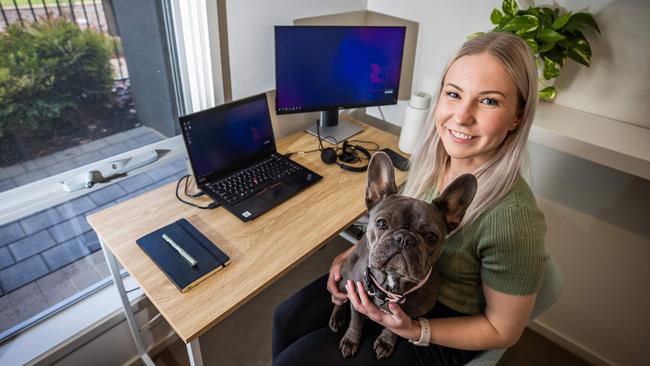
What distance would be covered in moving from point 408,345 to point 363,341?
0.12m

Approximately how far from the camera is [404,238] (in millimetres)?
783

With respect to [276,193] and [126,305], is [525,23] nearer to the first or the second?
[276,193]

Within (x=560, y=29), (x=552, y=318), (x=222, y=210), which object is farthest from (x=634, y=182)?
(x=222, y=210)

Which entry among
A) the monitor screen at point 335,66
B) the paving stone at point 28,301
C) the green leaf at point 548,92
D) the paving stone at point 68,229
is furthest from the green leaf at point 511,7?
the paving stone at point 28,301

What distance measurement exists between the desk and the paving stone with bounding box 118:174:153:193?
352 mm

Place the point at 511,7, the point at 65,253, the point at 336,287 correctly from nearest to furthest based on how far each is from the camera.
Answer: the point at 336,287
the point at 511,7
the point at 65,253

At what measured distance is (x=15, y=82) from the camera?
1157 mm

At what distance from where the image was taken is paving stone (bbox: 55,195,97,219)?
4.83ft

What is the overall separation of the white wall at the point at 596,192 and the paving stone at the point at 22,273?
188 centimetres

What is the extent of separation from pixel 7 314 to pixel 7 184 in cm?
55

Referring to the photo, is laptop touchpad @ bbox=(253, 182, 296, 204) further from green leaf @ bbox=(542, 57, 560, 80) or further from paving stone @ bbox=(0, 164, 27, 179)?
green leaf @ bbox=(542, 57, 560, 80)

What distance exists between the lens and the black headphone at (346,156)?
1.56m

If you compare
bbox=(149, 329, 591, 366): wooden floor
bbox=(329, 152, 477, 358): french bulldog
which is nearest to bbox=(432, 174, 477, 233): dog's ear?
bbox=(329, 152, 477, 358): french bulldog

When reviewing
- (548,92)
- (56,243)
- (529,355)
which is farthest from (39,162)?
(529,355)
